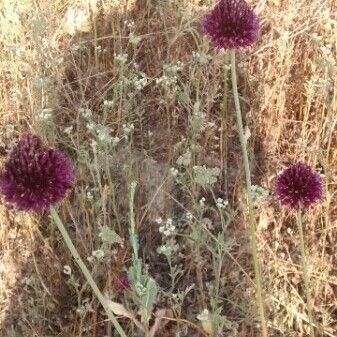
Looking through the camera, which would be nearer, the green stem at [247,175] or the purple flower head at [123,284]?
the green stem at [247,175]

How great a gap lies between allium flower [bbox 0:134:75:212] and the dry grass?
22.3 inches

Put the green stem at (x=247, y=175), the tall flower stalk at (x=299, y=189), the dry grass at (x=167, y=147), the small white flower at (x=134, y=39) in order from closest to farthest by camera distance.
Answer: the green stem at (x=247, y=175), the tall flower stalk at (x=299, y=189), the dry grass at (x=167, y=147), the small white flower at (x=134, y=39)

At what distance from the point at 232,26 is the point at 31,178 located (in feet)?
1.98

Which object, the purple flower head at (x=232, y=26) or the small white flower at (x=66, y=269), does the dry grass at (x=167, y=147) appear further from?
the purple flower head at (x=232, y=26)

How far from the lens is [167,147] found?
2.21 meters

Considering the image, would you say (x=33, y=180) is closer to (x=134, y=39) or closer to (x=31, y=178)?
(x=31, y=178)

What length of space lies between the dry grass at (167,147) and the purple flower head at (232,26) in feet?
1.55

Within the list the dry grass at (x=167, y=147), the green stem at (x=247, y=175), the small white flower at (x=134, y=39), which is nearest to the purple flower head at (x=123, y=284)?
the dry grass at (x=167, y=147)

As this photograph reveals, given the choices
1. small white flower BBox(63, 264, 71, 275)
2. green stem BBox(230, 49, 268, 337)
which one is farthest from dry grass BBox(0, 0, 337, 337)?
green stem BBox(230, 49, 268, 337)

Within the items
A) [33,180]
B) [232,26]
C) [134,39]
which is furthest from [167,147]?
[33,180]

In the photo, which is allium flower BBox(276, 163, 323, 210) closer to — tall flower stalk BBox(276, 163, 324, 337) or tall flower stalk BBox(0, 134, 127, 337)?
tall flower stalk BBox(276, 163, 324, 337)

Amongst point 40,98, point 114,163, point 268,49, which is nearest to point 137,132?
point 114,163

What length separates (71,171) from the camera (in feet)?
4.30

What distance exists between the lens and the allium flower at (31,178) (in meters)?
1.23
